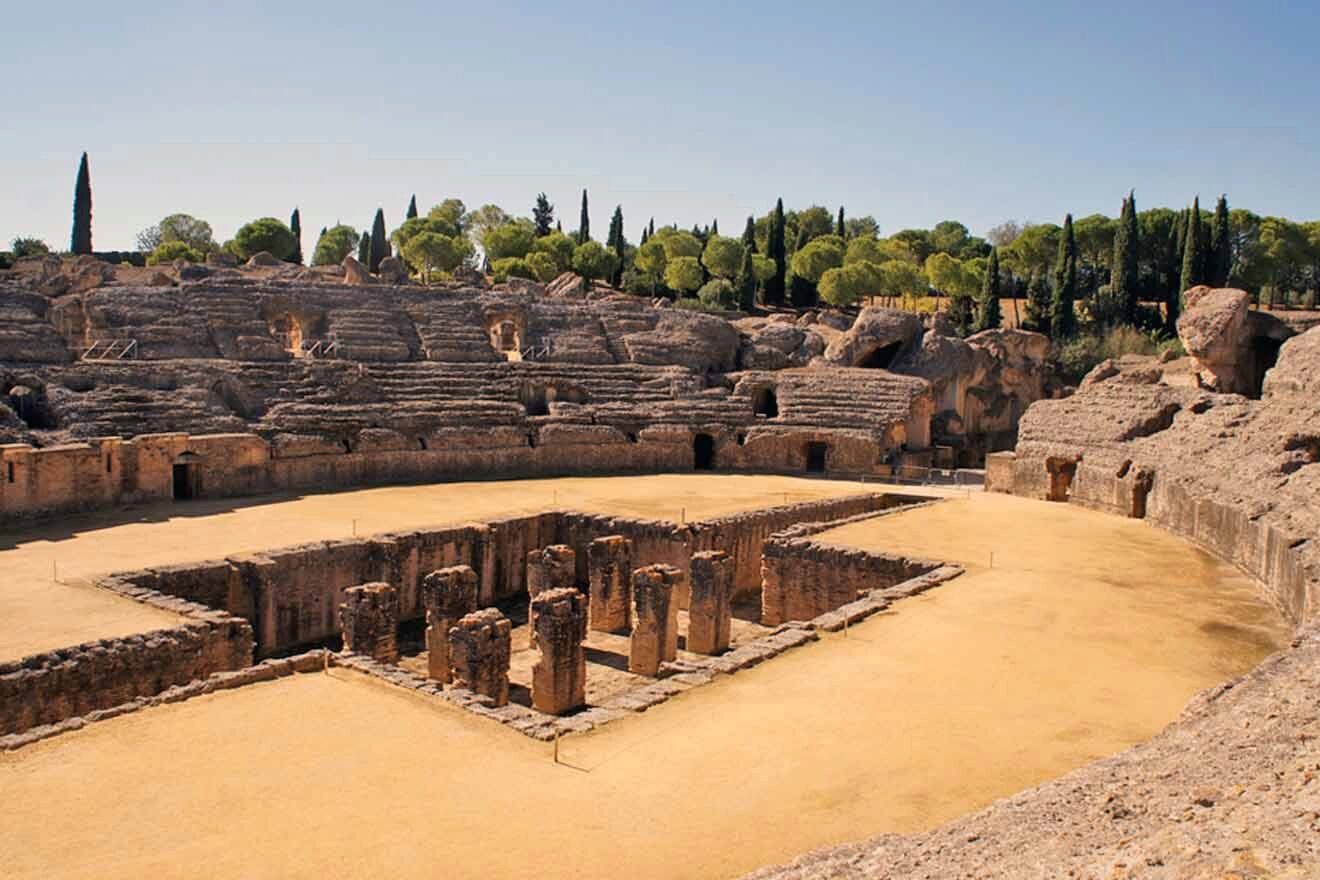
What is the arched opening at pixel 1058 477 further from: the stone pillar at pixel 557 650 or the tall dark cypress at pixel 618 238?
the tall dark cypress at pixel 618 238

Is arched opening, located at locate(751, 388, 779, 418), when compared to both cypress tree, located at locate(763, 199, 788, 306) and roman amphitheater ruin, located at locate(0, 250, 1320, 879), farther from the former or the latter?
cypress tree, located at locate(763, 199, 788, 306)

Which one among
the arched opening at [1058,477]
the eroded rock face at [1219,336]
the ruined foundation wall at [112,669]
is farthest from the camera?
the eroded rock face at [1219,336]

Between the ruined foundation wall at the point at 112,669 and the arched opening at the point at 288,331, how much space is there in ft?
63.2

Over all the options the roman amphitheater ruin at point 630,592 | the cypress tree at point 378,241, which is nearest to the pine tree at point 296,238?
the cypress tree at point 378,241

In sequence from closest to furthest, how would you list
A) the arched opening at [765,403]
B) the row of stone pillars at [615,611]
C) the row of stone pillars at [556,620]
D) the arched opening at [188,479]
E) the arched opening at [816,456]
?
the row of stone pillars at [556,620] < the row of stone pillars at [615,611] < the arched opening at [188,479] < the arched opening at [816,456] < the arched opening at [765,403]

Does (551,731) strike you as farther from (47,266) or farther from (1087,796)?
(47,266)

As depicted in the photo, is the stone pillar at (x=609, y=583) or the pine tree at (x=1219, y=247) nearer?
the stone pillar at (x=609, y=583)

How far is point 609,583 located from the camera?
17.7 metres

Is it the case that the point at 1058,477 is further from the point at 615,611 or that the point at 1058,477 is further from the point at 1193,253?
the point at 1193,253

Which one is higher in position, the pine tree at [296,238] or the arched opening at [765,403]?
the pine tree at [296,238]

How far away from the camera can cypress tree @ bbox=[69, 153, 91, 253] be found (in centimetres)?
4884

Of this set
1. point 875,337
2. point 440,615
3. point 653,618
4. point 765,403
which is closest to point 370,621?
point 440,615

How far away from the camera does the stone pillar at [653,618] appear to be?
48.5 feet

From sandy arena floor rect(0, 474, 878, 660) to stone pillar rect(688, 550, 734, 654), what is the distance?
5.78 metres
